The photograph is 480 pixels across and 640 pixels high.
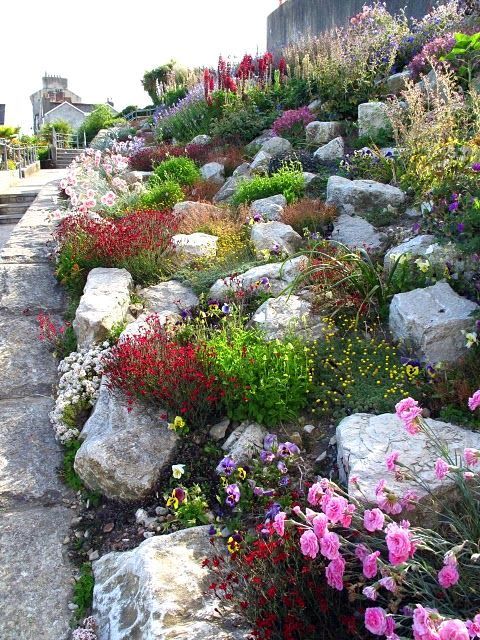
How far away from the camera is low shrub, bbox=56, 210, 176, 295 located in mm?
6723

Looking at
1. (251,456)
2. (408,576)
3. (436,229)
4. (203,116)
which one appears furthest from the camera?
(203,116)

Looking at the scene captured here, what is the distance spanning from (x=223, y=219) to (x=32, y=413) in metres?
3.86

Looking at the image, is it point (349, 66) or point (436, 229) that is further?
point (349, 66)

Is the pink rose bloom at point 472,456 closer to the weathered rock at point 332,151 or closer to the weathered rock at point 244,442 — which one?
the weathered rock at point 244,442

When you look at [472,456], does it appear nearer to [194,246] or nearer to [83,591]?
[83,591]

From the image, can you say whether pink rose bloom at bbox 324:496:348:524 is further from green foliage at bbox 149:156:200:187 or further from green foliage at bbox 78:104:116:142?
green foliage at bbox 78:104:116:142

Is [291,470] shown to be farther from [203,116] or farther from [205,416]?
[203,116]

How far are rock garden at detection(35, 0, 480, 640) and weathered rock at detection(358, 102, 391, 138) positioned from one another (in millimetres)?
1325

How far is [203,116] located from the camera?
1505 cm

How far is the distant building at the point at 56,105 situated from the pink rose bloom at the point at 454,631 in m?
52.7

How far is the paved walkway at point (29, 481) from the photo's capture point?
3312 millimetres

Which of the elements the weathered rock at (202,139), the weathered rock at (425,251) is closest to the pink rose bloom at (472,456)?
the weathered rock at (425,251)

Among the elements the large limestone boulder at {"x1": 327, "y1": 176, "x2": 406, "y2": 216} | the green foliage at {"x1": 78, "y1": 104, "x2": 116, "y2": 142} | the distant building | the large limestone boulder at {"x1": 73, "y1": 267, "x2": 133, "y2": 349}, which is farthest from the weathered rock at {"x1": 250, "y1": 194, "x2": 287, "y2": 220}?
the distant building

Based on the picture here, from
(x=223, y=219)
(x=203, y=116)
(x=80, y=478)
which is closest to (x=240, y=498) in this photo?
(x=80, y=478)
